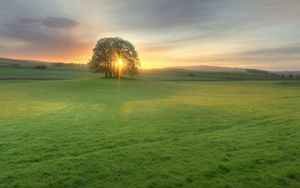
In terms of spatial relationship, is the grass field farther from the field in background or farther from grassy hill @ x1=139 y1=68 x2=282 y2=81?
grassy hill @ x1=139 y1=68 x2=282 y2=81

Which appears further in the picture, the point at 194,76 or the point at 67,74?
the point at 194,76

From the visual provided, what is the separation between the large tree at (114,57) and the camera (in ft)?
208

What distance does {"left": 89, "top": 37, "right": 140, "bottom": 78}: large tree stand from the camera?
6341 centimetres

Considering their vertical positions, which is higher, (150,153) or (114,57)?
(114,57)

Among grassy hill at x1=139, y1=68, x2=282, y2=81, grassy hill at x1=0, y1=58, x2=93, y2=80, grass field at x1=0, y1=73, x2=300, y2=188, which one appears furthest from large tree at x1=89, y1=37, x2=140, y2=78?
grass field at x1=0, y1=73, x2=300, y2=188

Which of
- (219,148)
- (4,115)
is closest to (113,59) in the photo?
(4,115)

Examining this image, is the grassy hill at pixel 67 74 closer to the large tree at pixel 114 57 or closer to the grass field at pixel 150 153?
the large tree at pixel 114 57

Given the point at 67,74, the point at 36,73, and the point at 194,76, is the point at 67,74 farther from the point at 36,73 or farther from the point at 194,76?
the point at 194,76

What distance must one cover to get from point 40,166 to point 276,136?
1075cm

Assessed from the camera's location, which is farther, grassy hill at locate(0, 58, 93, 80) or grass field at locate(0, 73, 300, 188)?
grassy hill at locate(0, 58, 93, 80)

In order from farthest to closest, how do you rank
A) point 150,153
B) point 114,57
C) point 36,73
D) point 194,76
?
1. point 194,76
2. point 36,73
3. point 114,57
4. point 150,153

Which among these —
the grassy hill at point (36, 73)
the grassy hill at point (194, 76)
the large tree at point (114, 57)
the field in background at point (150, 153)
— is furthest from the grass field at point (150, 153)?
the grassy hill at point (194, 76)

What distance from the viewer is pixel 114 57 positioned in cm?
6331

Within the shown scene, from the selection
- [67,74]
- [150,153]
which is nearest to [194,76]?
[67,74]
